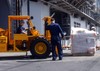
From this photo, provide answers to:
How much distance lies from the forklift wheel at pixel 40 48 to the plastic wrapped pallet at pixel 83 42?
1.91m

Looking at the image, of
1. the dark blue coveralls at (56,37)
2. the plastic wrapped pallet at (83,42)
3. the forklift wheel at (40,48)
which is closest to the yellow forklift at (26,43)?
the forklift wheel at (40,48)

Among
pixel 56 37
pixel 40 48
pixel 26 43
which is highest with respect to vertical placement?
pixel 56 37

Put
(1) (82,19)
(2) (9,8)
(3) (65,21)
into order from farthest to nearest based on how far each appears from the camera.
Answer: (1) (82,19) → (3) (65,21) → (2) (9,8)

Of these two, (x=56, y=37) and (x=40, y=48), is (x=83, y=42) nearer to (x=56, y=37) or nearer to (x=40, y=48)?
(x=40, y=48)

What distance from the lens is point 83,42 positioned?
795 inches

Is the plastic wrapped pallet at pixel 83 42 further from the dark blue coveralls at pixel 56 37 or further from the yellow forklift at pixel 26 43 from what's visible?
the dark blue coveralls at pixel 56 37

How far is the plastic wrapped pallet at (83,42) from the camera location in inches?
794

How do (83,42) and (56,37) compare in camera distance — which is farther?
(83,42)

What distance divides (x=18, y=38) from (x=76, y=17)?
127ft

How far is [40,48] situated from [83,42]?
2.49 m

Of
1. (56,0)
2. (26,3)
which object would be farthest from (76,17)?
(26,3)

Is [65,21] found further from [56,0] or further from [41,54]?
[41,54]

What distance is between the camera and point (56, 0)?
40.1 metres

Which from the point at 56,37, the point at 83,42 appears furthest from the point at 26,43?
the point at 83,42
